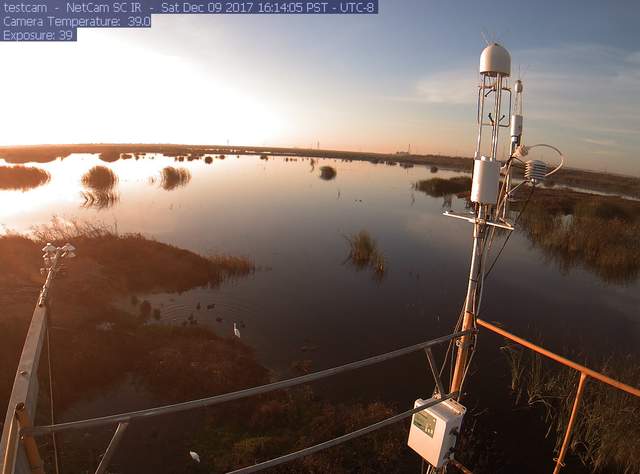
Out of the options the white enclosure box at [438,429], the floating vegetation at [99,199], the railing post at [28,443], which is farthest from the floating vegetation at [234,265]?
the floating vegetation at [99,199]

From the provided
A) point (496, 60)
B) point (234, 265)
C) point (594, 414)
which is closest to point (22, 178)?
point (234, 265)

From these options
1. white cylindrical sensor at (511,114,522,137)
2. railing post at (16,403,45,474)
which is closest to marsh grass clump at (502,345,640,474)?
white cylindrical sensor at (511,114,522,137)

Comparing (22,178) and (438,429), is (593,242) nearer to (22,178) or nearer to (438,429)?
(438,429)

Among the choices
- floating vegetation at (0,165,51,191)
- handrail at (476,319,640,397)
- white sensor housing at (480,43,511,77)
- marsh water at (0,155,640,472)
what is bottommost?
marsh water at (0,155,640,472)

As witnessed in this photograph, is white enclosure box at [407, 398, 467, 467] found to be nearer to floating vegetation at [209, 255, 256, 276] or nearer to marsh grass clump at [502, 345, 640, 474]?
marsh grass clump at [502, 345, 640, 474]

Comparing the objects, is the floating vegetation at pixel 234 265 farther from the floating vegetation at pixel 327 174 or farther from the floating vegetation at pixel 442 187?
the floating vegetation at pixel 327 174
